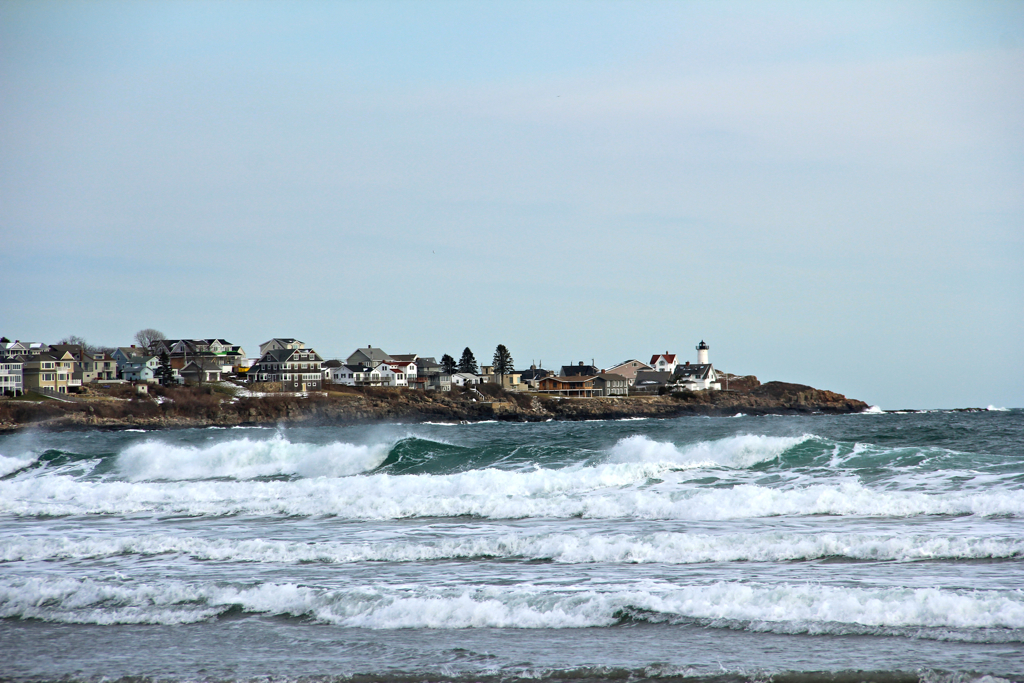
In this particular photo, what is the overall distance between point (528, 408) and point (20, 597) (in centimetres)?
9562

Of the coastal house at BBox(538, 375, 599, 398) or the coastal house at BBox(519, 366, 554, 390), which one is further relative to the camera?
the coastal house at BBox(519, 366, 554, 390)

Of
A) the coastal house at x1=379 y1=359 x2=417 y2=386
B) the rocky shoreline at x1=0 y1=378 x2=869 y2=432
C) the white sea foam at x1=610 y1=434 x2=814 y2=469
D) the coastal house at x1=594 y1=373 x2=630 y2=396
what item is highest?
the coastal house at x1=379 y1=359 x2=417 y2=386

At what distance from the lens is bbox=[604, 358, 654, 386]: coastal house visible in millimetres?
132375

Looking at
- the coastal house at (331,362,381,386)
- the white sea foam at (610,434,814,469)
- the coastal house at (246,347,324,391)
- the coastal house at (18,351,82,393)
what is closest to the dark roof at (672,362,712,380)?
the coastal house at (331,362,381,386)

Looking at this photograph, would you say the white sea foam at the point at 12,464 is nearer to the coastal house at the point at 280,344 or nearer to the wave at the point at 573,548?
the wave at the point at 573,548

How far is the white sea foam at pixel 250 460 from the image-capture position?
2562 cm

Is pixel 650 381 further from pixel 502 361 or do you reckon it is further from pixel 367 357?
pixel 367 357

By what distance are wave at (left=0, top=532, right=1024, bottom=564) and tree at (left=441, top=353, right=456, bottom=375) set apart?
11729 centimetres

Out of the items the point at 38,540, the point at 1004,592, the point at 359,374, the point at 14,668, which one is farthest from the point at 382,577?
the point at 359,374

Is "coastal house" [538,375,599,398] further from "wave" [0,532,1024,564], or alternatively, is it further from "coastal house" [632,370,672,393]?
"wave" [0,532,1024,564]

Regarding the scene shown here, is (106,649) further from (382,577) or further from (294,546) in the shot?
(294,546)

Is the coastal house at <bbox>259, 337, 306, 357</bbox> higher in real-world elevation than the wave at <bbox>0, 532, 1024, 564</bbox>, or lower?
higher

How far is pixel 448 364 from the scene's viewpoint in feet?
429

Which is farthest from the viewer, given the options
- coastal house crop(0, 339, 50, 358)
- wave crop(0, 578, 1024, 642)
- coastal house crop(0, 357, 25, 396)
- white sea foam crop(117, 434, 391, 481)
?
coastal house crop(0, 339, 50, 358)
